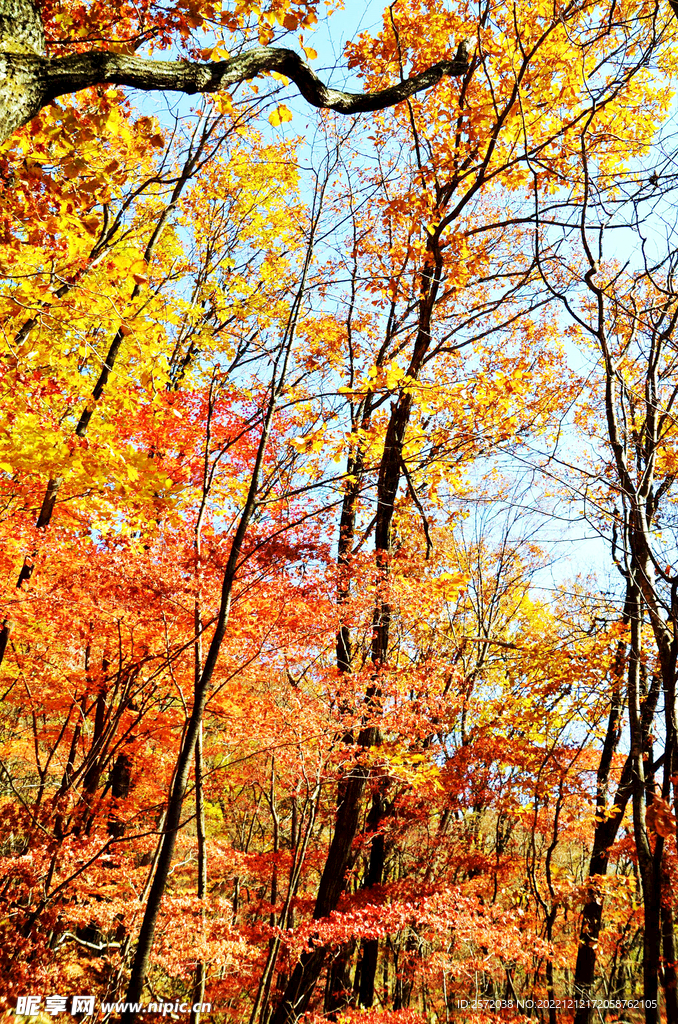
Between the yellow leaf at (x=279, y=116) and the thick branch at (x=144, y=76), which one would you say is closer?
the thick branch at (x=144, y=76)

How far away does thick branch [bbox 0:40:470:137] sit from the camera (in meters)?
2.40

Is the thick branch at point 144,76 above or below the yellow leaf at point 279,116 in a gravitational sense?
below

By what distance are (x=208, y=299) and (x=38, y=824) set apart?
29.9ft

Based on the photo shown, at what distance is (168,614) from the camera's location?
22.4 ft

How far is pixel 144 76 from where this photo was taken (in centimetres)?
270

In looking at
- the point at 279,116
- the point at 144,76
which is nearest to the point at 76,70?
the point at 144,76

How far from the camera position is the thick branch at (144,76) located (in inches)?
94.5

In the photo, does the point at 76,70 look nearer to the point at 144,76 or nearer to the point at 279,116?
the point at 144,76

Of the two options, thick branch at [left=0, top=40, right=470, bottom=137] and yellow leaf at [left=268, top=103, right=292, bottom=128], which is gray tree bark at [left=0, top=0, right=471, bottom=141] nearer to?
thick branch at [left=0, top=40, right=470, bottom=137]

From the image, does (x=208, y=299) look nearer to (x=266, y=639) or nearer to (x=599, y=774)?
(x=266, y=639)

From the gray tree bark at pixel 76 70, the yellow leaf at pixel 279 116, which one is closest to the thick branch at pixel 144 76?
the gray tree bark at pixel 76 70

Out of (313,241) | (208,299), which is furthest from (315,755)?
(208,299)

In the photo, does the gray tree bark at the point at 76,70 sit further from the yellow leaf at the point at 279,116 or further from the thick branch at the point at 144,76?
the yellow leaf at the point at 279,116

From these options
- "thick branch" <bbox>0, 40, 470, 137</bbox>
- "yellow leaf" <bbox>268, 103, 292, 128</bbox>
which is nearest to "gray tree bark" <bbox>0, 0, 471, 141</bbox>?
"thick branch" <bbox>0, 40, 470, 137</bbox>
